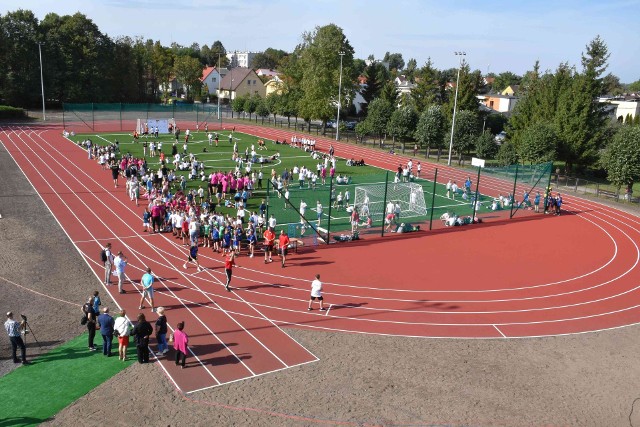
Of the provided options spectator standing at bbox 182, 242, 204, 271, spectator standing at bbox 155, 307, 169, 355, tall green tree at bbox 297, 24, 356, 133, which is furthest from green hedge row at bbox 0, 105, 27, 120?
spectator standing at bbox 155, 307, 169, 355

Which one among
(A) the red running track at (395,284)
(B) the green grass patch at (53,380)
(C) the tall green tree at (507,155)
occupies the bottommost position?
(B) the green grass patch at (53,380)

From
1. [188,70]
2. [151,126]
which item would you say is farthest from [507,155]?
[188,70]

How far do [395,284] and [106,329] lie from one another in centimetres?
1028

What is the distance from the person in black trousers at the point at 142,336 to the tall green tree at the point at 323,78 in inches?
1937

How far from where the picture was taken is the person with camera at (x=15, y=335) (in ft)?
41.1

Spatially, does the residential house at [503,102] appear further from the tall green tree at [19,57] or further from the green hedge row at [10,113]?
the green hedge row at [10,113]

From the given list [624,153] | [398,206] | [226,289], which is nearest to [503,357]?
[226,289]

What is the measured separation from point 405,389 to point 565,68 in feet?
151

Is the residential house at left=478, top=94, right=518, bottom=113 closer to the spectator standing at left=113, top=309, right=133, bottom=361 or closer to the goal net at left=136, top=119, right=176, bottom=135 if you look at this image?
the goal net at left=136, top=119, right=176, bottom=135

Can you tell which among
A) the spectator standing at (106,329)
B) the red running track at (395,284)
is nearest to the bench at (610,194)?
the red running track at (395,284)

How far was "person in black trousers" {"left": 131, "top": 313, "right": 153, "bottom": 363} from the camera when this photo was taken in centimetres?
1262

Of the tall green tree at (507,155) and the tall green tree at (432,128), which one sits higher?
the tall green tree at (432,128)

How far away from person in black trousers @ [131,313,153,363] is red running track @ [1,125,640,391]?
0.73m

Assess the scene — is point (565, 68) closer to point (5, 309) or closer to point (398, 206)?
point (398, 206)
